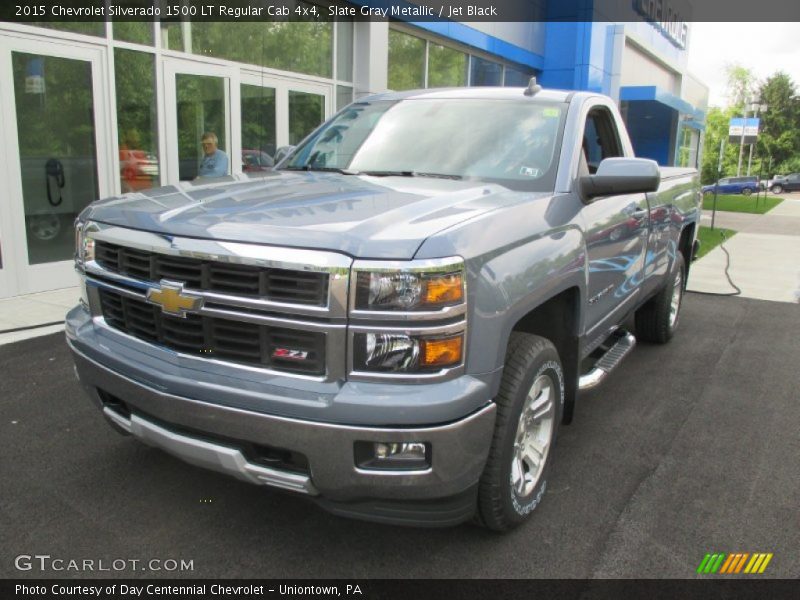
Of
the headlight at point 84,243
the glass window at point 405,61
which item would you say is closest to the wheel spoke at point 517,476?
the headlight at point 84,243

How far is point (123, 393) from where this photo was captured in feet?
8.83

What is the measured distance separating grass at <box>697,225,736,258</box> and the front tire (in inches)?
409

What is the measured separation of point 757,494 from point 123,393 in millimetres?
3017

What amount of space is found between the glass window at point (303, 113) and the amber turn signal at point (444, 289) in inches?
356

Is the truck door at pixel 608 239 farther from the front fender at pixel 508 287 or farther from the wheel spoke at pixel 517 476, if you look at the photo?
the wheel spoke at pixel 517 476

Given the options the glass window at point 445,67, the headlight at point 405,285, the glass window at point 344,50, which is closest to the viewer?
the headlight at point 405,285

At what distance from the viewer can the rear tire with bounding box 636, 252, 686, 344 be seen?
5.84 metres

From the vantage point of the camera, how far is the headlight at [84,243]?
296 cm

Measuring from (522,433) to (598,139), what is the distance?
229cm

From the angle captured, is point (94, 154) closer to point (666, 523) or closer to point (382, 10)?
point (382, 10)

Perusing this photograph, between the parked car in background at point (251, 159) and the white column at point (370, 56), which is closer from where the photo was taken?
the parked car in background at point (251, 159)

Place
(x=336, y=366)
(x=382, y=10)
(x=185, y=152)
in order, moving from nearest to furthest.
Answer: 1. (x=336, y=366)
2. (x=185, y=152)
3. (x=382, y=10)

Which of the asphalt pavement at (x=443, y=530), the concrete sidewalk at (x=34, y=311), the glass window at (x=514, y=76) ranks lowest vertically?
the concrete sidewalk at (x=34, y=311)

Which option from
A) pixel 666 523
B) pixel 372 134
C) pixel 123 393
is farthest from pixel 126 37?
pixel 666 523
